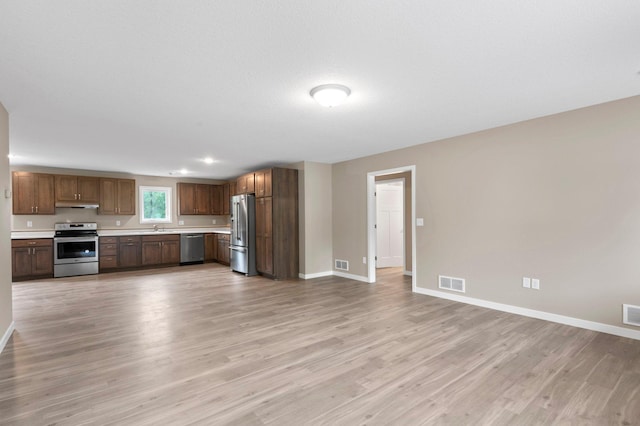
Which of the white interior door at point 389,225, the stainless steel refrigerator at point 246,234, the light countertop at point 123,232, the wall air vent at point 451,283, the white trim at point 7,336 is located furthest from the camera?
the white interior door at point 389,225

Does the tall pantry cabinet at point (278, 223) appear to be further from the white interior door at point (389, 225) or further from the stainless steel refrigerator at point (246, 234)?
the white interior door at point (389, 225)

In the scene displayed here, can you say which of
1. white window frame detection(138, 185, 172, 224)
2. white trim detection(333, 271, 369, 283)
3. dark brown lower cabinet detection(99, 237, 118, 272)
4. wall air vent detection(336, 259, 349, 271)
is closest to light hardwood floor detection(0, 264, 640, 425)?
white trim detection(333, 271, 369, 283)

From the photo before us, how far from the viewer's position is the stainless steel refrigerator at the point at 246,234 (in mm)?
6762

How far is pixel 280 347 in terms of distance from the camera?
305 centimetres

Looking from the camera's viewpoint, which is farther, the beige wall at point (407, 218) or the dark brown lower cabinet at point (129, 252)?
the dark brown lower cabinet at point (129, 252)

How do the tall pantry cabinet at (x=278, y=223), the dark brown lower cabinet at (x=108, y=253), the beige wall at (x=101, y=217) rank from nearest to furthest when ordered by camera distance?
the tall pantry cabinet at (x=278, y=223) → the beige wall at (x=101, y=217) → the dark brown lower cabinet at (x=108, y=253)

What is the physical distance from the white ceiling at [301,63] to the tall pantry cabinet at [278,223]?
83.0 inches

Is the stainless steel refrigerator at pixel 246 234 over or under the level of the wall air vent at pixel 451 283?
over

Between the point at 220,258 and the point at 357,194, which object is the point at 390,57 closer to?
the point at 357,194

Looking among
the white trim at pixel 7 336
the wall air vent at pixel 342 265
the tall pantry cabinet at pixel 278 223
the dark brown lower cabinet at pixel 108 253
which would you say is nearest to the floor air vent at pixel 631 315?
the wall air vent at pixel 342 265

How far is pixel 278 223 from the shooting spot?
6.31 metres

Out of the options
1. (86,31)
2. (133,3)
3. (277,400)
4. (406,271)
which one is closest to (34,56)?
(86,31)

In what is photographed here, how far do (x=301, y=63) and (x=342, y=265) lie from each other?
15.5 ft

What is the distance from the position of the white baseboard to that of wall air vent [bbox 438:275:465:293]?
10 centimetres
